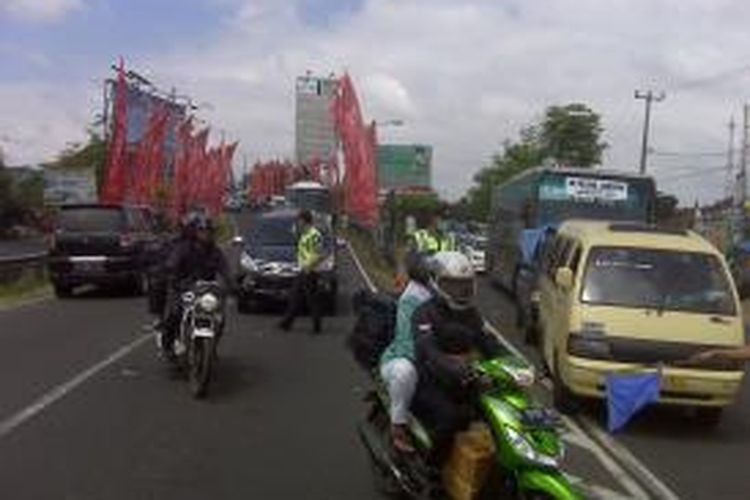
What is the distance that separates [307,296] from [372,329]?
45.9 ft

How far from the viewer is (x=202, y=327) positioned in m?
14.8

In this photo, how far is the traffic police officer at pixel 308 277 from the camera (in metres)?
23.3

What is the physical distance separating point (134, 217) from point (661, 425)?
1841cm

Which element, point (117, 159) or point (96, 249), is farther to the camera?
point (117, 159)

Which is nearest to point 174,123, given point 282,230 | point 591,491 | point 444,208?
point 282,230

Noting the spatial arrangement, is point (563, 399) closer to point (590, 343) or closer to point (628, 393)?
point (590, 343)

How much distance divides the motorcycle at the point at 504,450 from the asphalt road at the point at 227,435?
0.71 m

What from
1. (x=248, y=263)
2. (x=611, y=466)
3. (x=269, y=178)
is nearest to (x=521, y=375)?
(x=611, y=466)

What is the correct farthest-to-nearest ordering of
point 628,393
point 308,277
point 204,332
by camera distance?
point 308,277 → point 204,332 → point 628,393

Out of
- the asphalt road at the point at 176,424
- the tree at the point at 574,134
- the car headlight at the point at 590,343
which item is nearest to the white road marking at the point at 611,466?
the car headlight at the point at 590,343

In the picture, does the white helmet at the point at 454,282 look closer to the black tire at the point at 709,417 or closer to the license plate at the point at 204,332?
the license plate at the point at 204,332

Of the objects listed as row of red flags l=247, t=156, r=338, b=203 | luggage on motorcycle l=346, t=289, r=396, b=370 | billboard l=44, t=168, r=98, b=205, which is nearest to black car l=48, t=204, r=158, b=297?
luggage on motorcycle l=346, t=289, r=396, b=370

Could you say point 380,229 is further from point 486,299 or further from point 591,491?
point 591,491

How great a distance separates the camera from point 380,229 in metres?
50.2
